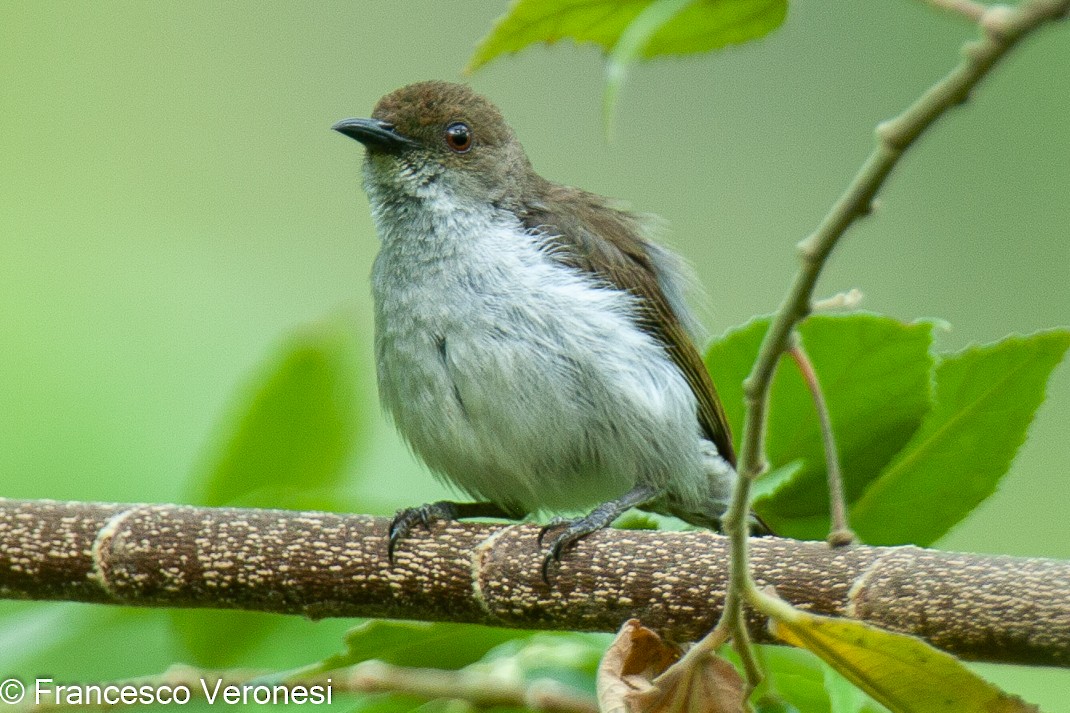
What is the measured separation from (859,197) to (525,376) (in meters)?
2.10

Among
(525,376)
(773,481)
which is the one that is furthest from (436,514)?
(773,481)

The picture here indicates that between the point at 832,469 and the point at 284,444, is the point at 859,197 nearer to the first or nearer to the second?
the point at 832,469

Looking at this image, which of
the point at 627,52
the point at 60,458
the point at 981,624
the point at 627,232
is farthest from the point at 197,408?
the point at 627,52

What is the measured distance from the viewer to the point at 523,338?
10.3 feet

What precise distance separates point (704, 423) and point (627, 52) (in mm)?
2484

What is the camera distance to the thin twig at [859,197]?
961mm

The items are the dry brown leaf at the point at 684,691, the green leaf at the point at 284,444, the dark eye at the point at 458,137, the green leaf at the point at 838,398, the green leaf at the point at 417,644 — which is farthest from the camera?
the dark eye at the point at 458,137

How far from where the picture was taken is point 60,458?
3.60m

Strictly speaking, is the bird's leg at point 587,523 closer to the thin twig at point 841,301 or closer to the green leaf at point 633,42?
the thin twig at point 841,301

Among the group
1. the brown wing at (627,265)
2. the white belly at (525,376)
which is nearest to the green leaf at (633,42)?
the white belly at (525,376)

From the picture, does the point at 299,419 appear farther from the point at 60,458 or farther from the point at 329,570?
the point at 60,458

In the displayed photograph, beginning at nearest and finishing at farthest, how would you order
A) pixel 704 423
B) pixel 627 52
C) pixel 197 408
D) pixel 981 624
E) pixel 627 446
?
pixel 627 52 < pixel 981 624 < pixel 627 446 < pixel 704 423 < pixel 197 408

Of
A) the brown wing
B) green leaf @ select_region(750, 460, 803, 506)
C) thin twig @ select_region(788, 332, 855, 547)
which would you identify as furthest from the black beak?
thin twig @ select_region(788, 332, 855, 547)

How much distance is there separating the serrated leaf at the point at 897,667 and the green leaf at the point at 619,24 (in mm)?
664
